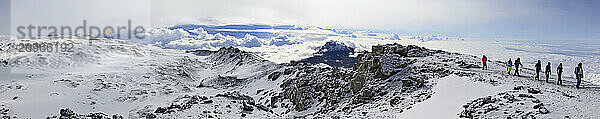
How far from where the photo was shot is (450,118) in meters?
17.0

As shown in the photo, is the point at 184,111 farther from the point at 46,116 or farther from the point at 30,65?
the point at 30,65

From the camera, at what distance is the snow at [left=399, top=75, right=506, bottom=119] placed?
18.3 metres

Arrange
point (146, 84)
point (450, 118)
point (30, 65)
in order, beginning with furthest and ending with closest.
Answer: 1. point (30, 65)
2. point (146, 84)
3. point (450, 118)

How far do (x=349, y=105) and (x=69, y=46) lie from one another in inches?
4810

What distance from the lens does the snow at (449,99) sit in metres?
18.3

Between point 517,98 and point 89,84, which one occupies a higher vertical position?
A: point 517,98

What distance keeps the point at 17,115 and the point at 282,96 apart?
35.0m

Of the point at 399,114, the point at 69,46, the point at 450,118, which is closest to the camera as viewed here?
the point at 450,118

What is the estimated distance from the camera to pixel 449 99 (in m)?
20.1

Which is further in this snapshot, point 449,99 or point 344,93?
point 344,93

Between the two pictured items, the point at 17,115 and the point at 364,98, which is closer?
the point at 364,98

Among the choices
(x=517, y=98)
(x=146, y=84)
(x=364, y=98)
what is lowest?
(x=146, y=84)

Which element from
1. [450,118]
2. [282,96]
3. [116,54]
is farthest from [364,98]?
[116,54]

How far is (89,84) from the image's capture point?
6025cm
